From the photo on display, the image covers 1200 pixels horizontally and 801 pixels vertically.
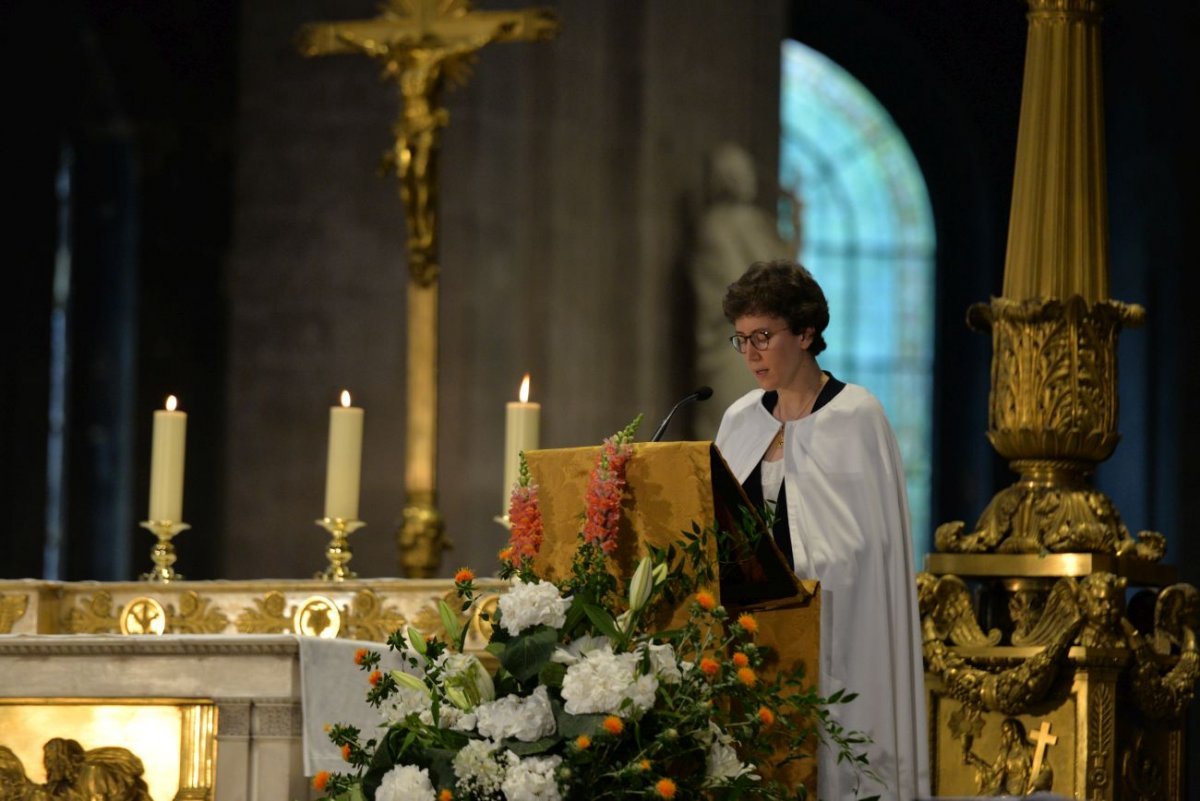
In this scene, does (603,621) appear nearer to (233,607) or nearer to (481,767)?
(481,767)

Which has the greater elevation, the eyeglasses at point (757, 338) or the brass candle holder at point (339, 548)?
the eyeglasses at point (757, 338)

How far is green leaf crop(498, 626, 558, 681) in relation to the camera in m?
3.58

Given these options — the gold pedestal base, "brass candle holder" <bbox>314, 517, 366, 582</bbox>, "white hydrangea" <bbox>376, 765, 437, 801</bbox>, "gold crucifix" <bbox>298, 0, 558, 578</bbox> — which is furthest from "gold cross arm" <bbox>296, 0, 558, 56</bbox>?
"white hydrangea" <bbox>376, 765, 437, 801</bbox>

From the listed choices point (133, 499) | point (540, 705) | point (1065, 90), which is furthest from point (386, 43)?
point (133, 499)

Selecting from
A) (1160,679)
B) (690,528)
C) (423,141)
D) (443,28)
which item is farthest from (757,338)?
(443,28)

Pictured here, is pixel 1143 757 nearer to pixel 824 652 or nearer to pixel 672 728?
pixel 824 652

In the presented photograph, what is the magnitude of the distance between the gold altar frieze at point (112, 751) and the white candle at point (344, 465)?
1.21 meters

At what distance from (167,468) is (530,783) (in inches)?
→ 97.9

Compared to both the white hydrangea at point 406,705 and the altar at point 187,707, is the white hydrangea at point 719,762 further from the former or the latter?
the altar at point 187,707

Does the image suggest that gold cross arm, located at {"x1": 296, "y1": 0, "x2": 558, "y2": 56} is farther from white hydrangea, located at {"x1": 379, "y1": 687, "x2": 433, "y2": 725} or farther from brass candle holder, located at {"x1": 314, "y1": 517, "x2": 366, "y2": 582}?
white hydrangea, located at {"x1": 379, "y1": 687, "x2": 433, "y2": 725}

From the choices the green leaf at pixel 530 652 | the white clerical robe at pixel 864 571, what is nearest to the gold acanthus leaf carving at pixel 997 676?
the white clerical robe at pixel 864 571

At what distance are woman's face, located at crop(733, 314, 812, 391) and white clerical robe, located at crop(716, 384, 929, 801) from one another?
0.36ft

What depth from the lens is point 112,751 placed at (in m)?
4.45

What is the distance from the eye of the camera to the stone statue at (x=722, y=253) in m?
8.74
